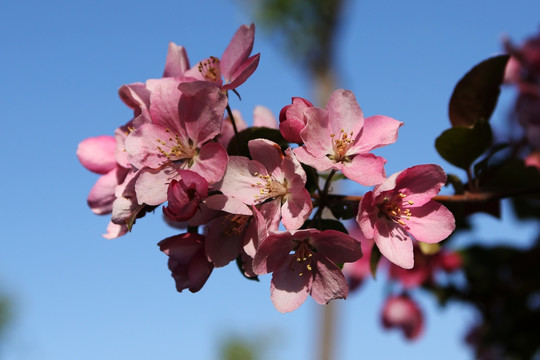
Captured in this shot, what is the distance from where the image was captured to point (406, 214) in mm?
1113

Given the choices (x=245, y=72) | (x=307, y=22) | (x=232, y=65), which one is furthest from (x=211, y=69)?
(x=307, y=22)

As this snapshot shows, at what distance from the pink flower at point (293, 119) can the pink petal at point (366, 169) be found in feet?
0.34

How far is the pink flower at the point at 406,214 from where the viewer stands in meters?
1.06

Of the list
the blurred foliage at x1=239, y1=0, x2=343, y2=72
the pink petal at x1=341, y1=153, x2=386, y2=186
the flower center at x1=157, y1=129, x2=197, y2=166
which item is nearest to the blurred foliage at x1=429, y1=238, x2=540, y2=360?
the pink petal at x1=341, y1=153, x2=386, y2=186

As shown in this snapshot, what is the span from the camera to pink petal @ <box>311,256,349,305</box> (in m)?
1.08

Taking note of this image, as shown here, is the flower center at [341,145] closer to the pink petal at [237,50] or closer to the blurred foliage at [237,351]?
the pink petal at [237,50]

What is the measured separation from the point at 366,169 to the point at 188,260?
0.38 meters

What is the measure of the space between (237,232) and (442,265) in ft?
6.24

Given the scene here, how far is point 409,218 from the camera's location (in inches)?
43.9

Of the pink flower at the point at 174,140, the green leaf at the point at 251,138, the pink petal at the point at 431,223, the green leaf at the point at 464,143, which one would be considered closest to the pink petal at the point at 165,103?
the pink flower at the point at 174,140

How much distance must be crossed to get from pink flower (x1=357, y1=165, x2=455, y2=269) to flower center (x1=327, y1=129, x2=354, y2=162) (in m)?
0.10

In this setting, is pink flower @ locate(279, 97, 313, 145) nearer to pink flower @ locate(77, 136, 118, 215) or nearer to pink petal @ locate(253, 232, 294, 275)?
pink petal @ locate(253, 232, 294, 275)

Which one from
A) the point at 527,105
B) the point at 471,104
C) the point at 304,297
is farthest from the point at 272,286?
the point at 527,105

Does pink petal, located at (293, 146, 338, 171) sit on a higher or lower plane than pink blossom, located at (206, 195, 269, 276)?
higher
